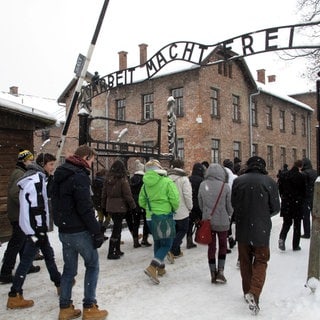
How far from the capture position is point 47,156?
5.52 metres

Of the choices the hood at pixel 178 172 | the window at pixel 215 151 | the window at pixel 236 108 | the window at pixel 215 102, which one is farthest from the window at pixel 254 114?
the hood at pixel 178 172

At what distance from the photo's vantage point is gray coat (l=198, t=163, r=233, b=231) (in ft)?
18.0

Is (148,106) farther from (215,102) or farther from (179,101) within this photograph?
(215,102)

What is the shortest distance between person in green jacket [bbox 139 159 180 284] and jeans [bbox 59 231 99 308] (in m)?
1.45

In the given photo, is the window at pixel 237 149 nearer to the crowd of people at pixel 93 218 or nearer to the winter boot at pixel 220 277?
the crowd of people at pixel 93 218

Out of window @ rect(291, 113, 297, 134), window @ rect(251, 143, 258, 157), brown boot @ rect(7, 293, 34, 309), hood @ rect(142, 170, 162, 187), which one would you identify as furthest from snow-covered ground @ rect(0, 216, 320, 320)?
window @ rect(291, 113, 297, 134)

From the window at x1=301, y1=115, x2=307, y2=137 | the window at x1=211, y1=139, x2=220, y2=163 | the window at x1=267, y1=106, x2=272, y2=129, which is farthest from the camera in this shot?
the window at x1=301, y1=115, x2=307, y2=137

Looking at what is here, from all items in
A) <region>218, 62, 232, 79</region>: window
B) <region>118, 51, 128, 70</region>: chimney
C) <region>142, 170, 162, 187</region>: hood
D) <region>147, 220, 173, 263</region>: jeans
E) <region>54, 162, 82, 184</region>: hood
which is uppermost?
<region>118, 51, 128, 70</region>: chimney

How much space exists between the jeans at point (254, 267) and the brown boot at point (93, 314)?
5.40ft

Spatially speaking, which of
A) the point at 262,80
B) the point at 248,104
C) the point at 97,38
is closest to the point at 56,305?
the point at 97,38

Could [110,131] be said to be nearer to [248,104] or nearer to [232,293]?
[248,104]

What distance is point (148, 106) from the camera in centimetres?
2356

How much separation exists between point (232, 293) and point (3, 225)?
18.7 ft

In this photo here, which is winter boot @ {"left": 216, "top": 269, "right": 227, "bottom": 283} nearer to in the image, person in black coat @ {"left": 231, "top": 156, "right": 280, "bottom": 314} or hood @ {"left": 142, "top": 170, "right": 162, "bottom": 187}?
person in black coat @ {"left": 231, "top": 156, "right": 280, "bottom": 314}
